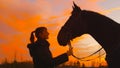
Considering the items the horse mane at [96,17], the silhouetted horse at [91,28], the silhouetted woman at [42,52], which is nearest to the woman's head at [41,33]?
the silhouetted woman at [42,52]

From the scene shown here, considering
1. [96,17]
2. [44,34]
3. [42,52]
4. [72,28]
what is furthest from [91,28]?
[42,52]

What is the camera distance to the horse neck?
10555mm

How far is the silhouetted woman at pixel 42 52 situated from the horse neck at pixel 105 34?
116 cm

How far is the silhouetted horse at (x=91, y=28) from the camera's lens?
→ 10617 millimetres

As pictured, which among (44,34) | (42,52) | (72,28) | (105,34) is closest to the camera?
(42,52)

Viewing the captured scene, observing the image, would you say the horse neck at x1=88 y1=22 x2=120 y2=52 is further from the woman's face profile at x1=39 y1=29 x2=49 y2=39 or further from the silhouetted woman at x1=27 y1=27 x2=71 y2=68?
the woman's face profile at x1=39 y1=29 x2=49 y2=39

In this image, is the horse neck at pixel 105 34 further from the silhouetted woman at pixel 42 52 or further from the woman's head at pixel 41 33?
the woman's head at pixel 41 33

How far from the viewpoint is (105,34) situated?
10766mm

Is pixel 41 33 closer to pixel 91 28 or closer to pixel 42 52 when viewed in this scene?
pixel 42 52

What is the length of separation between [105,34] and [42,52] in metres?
1.94

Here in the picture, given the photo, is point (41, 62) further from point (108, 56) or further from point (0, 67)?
point (0, 67)

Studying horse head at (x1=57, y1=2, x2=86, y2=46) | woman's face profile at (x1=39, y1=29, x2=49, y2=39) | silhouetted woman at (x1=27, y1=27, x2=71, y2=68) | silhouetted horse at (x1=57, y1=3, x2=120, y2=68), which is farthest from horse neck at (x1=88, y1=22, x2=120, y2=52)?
woman's face profile at (x1=39, y1=29, x2=49, y2=39)

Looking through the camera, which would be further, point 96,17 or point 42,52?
point 96,17

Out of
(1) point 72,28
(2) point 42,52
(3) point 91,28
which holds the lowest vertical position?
(2) point 42,52
